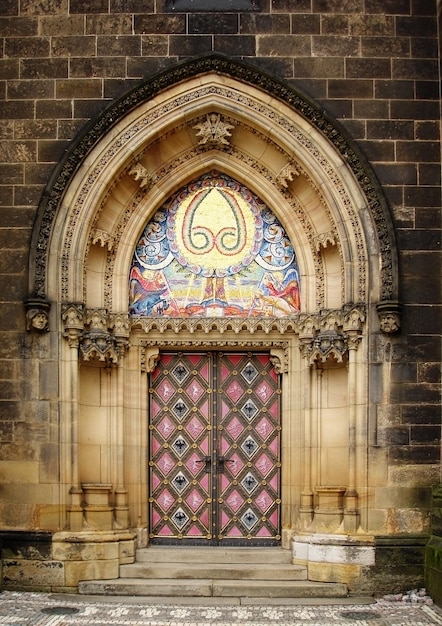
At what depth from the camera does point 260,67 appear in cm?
1185

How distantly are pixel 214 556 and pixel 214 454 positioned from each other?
126cm

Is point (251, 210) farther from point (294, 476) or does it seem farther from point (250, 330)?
point (294, 476)

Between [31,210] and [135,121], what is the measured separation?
1656mm

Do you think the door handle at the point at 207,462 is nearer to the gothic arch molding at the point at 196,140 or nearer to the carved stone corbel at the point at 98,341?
the carved stone corbel at the point at 98,341

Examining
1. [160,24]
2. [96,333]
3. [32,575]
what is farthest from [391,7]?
[32,575]

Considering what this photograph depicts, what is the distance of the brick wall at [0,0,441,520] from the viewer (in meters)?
11.7

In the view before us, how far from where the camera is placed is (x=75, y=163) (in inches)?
463

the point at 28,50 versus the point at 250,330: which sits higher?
the point at 28,50

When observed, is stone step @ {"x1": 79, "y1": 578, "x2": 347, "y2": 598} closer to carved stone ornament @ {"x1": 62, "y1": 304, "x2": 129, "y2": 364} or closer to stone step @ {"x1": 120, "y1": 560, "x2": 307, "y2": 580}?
stone step @ {"x1": 120, "y1": 560, "x2": 307, "y2": 580}

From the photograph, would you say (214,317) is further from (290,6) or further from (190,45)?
(290,6)

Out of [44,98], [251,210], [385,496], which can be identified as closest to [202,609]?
[385,496]

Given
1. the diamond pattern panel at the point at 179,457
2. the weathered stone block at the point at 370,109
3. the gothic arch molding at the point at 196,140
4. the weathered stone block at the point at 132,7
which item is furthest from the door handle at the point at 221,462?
the weathered stone block at the point at 132,7

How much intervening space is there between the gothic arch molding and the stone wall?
7.4 inches

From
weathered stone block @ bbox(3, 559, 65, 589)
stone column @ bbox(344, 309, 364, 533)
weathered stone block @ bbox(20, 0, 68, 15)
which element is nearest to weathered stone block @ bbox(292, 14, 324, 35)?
weathered stone block @ bbox(20, 0, 68, 15)
